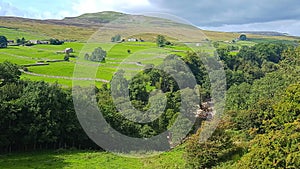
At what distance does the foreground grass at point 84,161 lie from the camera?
96.9 feet

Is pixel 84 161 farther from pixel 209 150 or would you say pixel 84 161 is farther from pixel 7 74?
pixel 7 74

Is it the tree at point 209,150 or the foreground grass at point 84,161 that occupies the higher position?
Answer: the tree at point 209,150

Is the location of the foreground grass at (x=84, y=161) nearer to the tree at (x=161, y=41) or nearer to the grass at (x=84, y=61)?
the grass at (x=84, y=61)

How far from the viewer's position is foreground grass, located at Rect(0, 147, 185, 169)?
29530 millimetres

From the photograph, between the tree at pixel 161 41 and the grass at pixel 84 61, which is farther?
the tree at pixel 161 41

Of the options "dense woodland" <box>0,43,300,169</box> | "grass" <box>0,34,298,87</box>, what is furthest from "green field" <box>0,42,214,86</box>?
"dense woodland" <box>0,43,300,169</box>

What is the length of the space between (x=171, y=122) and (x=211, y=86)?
100 ft

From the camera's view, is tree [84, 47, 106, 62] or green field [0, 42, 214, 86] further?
tree [84, 47, 106, 62]

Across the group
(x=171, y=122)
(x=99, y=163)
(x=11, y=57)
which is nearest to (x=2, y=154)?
(x=99, y=163)

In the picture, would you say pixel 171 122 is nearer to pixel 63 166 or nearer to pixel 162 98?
pixel 162 98

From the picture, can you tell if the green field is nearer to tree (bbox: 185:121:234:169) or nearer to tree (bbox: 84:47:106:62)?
tree (bbox: 84:47:106:62)

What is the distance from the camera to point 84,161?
103 ft

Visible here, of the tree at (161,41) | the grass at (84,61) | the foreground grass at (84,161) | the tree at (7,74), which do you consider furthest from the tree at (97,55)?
the foreground grass at (84,161)

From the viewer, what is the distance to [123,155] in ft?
114
